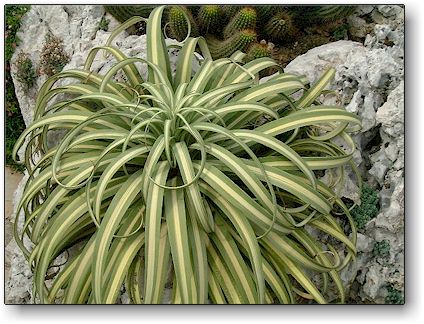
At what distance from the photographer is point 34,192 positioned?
72.5 inches

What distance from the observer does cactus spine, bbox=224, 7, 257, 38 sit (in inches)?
83.0

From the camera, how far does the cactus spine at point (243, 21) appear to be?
6.91ft

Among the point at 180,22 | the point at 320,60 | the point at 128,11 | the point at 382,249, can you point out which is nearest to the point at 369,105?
the point at 320,60

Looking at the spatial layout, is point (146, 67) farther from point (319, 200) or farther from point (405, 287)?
point (405, 287)

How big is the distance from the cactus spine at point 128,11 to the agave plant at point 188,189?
13 cm

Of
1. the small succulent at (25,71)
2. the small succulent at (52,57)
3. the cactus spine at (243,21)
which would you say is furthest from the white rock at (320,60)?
the small succulent at (25,71)

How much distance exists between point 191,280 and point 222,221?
0.21 metres

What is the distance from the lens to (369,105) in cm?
204

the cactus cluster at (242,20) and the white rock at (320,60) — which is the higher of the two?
the cactus cluster at (242,20)

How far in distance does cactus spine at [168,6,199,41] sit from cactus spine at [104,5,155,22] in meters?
0.08

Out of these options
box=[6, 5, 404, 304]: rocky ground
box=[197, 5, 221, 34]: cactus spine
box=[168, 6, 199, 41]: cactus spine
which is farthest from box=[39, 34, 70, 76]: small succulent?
box=[197, 5, 221, 34]: cactus spine

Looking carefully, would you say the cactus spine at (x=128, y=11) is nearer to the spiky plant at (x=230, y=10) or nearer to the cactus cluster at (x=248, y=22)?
the cactus cluster at (x=248, y=22)

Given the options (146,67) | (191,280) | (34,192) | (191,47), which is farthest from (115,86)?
(191,280)

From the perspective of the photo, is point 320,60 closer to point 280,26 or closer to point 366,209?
point 280,26
